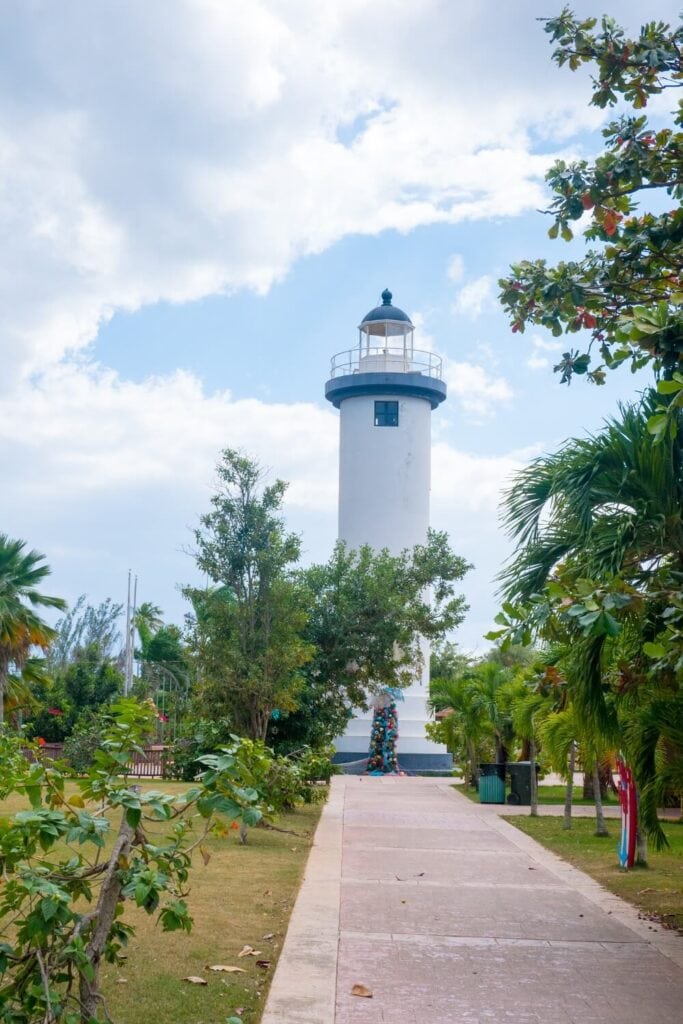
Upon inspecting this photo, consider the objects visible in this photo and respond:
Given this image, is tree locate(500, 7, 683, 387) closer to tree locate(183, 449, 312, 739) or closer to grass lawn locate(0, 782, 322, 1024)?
grass lawn locate(0, 782, 322, 1024)

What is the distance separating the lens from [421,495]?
42.2 m

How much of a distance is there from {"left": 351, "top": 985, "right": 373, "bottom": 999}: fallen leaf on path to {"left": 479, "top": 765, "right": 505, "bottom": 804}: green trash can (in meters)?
19.7

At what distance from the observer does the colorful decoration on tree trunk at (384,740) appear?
39594 mm

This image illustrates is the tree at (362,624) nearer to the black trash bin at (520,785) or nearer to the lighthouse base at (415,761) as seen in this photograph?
the black trash bin at (520,785)

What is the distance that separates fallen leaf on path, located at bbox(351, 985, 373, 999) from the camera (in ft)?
25.9

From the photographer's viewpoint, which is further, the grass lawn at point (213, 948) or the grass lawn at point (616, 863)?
the grass lawn at point (616, 863)

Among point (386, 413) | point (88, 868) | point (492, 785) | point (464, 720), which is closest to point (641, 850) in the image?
point (88, 868)

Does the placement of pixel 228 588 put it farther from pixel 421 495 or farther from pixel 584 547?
pixel 421 495

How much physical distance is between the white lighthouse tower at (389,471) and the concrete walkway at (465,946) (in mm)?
23829

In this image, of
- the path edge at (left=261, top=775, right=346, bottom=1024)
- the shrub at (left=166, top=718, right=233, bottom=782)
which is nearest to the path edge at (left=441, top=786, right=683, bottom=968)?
the path edge at (left=261, top=775, right=346, bottom=1024)

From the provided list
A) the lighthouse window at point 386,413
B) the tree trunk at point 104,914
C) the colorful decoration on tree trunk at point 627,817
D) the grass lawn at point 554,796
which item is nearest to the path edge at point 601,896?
the colorful decoration on tree trunk at point 627,817

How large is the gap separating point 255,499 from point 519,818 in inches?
325

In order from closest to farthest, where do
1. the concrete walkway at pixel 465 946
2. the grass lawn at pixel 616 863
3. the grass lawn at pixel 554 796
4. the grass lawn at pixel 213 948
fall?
the grass lawn at pixel 213 948
the concrete walkway at pixel 465 946
the grass lawn at pixel 616 863
the grass lawn at pixel 554 796

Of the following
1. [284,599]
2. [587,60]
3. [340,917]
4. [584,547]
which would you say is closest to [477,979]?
[340,917]
